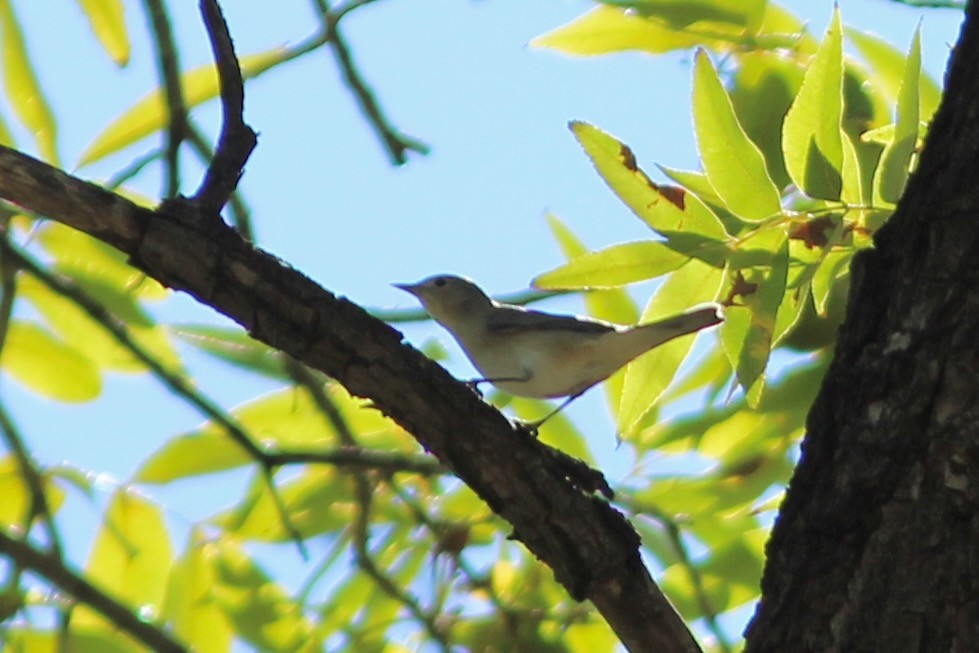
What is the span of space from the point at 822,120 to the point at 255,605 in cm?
152

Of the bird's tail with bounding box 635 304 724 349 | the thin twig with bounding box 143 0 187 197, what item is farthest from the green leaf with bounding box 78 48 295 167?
the bird's tail with bounding box 635 304 724 349

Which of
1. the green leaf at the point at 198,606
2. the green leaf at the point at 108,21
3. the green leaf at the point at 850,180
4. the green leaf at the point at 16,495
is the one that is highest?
the green leaf at the point at 108,21

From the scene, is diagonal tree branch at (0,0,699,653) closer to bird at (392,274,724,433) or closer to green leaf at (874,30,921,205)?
bird at (392,274,724,433)

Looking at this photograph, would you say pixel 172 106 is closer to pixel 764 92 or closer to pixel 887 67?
pixel 764 92

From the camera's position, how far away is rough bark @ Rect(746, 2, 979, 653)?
177 cm

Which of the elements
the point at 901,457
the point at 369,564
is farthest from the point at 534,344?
the point at 901,457

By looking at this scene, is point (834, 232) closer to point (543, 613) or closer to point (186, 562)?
point (543, 613)

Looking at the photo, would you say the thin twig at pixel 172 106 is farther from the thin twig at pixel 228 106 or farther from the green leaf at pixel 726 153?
the green leaf at pixel 726 153

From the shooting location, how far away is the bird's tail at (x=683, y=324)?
7.41 ft

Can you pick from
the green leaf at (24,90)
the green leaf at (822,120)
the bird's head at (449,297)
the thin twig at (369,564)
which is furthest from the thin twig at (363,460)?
the bird's head at (449,297)

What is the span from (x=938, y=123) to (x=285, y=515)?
58.9 inches

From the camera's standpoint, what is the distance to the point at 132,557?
273 centimetres

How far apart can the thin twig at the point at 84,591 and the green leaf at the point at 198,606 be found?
6 centimetres

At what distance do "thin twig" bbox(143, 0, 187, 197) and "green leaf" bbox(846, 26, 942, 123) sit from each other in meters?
1.49
